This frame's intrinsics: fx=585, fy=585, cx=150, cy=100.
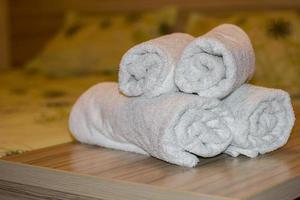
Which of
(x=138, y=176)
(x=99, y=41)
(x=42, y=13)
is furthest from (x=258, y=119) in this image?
(x=42, y=13)

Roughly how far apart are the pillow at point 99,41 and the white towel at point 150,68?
1.46m

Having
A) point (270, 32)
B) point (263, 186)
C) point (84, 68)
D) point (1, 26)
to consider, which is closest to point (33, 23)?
point (1, 26)

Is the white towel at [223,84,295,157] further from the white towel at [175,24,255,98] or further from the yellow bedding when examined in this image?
the yellow bedding

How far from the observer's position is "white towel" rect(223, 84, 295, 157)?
3.53 ft

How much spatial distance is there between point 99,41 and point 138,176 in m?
1.78

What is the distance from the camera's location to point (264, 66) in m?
2.21

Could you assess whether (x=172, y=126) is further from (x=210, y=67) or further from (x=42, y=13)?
(x=42, y=13)

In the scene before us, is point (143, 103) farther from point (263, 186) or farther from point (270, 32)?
point (270, 32)

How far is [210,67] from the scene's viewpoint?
3.52 feet

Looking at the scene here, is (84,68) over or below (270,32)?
below

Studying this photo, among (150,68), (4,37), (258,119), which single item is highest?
(150,68)

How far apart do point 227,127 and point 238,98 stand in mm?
89

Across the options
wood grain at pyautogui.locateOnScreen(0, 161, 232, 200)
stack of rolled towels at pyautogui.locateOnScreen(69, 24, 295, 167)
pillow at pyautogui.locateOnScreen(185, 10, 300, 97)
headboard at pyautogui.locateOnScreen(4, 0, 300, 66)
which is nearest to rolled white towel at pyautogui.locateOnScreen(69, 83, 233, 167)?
stack of rolled towels at pyautogui.locateOnScreen(69, 24, 295, 167)

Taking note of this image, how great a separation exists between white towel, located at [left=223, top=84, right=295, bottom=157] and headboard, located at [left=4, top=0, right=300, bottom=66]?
177 centimetres
